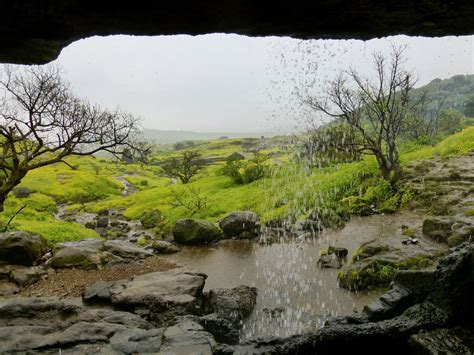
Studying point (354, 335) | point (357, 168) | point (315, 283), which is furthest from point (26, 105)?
point (357, 168)

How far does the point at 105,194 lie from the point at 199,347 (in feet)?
157

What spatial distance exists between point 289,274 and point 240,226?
22.4 feet

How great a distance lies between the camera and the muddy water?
991 cm

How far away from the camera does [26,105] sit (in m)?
18.4

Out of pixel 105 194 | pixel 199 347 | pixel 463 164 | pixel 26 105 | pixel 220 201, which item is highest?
pixel 26 105

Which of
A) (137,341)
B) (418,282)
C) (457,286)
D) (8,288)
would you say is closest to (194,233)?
(8,288)

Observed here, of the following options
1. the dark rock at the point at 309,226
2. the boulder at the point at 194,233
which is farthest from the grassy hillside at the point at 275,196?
the boulder at the point at 194,233

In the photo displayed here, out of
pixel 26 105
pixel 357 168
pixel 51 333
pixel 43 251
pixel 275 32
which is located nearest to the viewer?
pixel 275 32

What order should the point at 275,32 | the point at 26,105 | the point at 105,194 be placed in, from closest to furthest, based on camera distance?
the point at 275,32 < the point at 26,105 < the point at 105,194

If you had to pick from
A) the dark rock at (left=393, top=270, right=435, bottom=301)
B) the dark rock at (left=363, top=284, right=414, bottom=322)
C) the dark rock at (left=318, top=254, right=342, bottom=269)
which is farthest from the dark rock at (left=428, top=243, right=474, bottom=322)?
the dark rock at (left=318, top=254, right=342, bottom=269)

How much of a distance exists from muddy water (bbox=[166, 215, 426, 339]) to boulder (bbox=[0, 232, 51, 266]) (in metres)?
6.00

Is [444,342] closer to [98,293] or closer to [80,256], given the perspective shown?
[98,293]

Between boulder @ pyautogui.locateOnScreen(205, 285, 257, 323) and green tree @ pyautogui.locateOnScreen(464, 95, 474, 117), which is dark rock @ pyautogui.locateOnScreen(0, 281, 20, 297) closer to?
boulder @ pyautogui.locateOnScreen(205, 285, 257, 323)

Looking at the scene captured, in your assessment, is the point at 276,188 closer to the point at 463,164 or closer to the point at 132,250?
the point at 463,164
